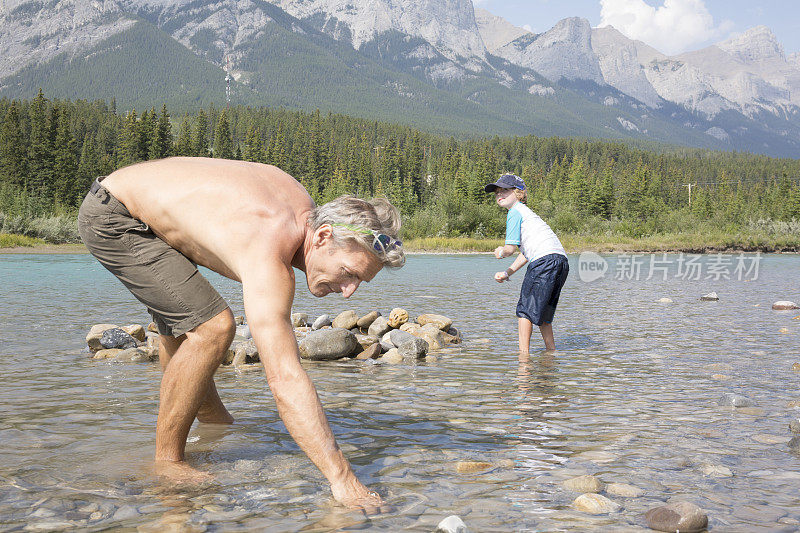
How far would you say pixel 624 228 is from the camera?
9362cm

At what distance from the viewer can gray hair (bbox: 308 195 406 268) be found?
3617mm

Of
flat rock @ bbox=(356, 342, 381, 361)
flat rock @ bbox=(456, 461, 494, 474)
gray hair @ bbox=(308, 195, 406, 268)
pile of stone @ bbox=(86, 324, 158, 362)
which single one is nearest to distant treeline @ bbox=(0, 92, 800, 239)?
pile of stone @ bbox=(86, 324, 158, 362)

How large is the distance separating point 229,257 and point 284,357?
574mm

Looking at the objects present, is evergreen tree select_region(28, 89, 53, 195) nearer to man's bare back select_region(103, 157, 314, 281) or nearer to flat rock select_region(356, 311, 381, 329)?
flat rock select_region(356, 311, 381, 329)

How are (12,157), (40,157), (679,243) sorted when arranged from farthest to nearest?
1. (40,157)
2. (12,157)
3. (679,243)

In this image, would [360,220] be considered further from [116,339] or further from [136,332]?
[136,332]

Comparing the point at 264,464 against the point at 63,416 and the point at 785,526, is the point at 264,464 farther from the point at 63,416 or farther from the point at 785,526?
the point at 785,526

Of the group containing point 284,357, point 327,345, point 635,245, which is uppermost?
point 284,357

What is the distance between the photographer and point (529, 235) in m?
9.62

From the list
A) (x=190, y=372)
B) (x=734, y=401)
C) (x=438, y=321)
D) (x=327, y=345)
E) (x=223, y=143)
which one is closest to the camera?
(x=190, y=372)

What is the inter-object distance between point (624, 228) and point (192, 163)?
9505 centimetres

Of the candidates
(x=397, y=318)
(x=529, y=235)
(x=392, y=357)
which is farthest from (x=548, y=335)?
(x=397, y=318)

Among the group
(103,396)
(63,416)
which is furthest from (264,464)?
(103,396)

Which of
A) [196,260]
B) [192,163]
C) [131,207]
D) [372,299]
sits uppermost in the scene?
[192,163]
